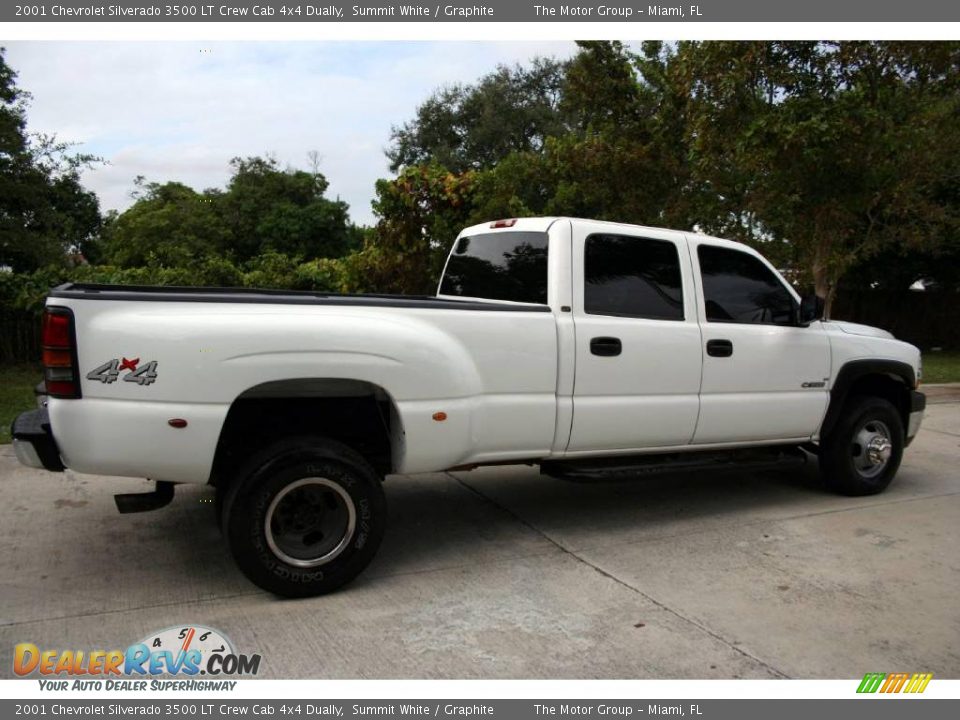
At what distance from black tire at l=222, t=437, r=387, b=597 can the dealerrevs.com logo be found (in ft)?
1.50

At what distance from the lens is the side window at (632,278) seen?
481 centimetres

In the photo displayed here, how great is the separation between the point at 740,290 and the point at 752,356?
1.56ft

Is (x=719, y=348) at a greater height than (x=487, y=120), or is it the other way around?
(x=487, y=120)

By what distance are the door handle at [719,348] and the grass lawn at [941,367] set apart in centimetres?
1016

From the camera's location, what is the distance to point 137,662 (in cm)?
333

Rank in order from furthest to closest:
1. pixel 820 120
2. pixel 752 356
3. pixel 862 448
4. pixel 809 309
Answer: pixel 820 120 < pixel 862 448 < pixel 809 309 < pixel 752 356

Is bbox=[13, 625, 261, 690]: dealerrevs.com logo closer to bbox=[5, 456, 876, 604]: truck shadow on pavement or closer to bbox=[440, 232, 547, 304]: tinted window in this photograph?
bbox=[5, 456, 876, 604]: truck shadow on pavement

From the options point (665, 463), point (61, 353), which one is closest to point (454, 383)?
point (665, 463)

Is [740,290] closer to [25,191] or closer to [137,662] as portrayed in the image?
[137,662]

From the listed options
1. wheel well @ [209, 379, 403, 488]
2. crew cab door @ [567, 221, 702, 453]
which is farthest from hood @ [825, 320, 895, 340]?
wheel well @ [209, 379, 403, 488]

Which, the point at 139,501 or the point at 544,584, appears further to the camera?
the point at 544,584

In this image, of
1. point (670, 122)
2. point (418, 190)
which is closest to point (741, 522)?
point (418, 190)

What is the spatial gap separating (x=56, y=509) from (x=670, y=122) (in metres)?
10.5

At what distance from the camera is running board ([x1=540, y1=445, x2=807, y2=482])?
15.8 ft
